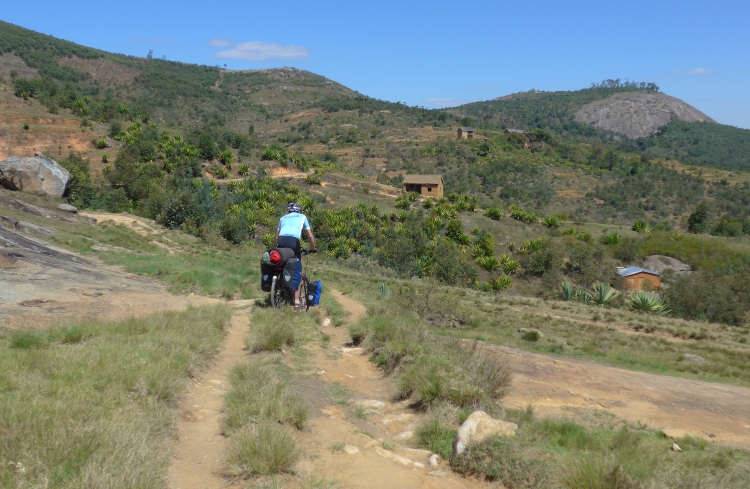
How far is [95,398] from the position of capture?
3.76 meters

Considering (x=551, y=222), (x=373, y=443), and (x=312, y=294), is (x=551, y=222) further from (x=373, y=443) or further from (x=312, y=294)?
(x=373, y=443)

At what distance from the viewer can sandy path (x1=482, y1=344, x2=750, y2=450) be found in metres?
5.86

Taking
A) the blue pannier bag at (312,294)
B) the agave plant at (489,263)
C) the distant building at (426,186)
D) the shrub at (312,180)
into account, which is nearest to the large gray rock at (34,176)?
the blue pannier bag at (312,294)

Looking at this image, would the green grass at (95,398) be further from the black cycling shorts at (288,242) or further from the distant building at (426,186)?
the distant building at (426,186)

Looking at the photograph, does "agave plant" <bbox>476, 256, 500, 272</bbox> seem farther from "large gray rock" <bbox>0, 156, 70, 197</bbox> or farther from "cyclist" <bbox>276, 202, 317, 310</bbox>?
"cyclist" <bbox>276, 202, 317, 310</bbox>

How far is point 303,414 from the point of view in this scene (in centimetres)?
414

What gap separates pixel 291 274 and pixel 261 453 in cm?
470

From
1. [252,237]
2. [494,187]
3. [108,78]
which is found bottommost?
[252,237]

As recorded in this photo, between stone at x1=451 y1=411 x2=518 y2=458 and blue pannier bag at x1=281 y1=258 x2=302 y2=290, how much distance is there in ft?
14.4

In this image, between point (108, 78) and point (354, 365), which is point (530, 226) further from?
point (108, 78)

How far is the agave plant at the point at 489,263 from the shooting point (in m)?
40.0

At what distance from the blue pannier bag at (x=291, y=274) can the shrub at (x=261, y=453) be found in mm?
4408

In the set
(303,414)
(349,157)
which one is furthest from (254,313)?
(349,157)

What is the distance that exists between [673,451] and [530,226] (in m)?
47.5
